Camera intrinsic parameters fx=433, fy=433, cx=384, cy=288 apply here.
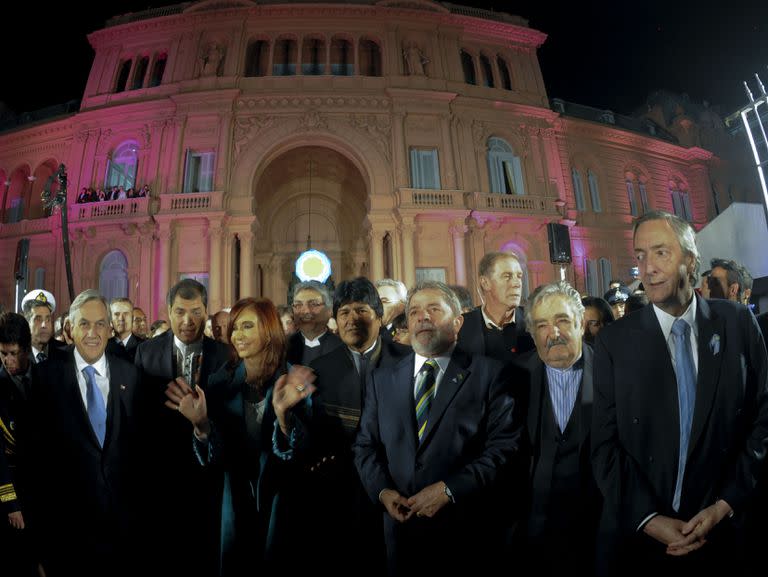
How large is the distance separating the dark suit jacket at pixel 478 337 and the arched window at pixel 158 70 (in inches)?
796

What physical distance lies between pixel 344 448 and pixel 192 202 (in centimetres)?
1583

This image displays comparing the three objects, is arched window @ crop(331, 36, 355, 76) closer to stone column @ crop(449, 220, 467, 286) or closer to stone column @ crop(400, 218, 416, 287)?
stone column @ crop(400, 218, 416, 287)

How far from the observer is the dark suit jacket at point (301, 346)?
3852mm

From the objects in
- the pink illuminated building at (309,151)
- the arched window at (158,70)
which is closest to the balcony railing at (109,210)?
the pink illuminated building at (309,151)

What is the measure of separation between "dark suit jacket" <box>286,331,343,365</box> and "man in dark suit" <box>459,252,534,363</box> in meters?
1.13

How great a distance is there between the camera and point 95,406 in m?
3.04

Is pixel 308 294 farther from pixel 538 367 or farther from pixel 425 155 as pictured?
pixel 425 155

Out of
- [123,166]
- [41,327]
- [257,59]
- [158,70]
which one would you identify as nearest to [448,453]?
[41,327]

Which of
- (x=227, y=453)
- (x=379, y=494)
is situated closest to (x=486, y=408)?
(x=379, y=494)

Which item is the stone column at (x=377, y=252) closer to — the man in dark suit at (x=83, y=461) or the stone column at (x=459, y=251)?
the stone column at (x=459, y=251)

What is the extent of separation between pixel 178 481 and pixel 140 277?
1553cm

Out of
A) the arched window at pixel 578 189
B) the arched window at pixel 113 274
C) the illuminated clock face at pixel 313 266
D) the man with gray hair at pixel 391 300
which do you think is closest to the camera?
the man with gray hair at pixel 391 300

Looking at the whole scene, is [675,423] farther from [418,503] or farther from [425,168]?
[425,168]

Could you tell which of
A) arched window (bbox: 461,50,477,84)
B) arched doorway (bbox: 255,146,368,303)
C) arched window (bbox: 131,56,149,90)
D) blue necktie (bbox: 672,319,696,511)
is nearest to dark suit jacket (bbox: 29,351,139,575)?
blue necktie (bbox: 672,319,696,511)
